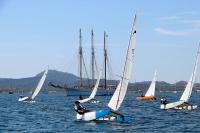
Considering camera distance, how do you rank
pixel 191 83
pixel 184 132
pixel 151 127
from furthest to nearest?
pixel 191 83 → pixel 151 127 → pixel 184 132

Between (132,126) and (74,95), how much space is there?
142 metres

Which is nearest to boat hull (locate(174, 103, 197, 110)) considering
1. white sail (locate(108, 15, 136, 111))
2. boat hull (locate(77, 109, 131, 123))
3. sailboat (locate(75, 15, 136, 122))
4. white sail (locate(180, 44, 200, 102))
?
white sail (locate(180, 44, 200, 102))

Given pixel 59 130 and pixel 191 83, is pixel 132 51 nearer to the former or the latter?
pixel 59 130

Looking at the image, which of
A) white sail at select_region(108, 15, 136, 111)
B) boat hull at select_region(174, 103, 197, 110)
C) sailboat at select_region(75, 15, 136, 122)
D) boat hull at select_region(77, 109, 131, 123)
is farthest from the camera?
boat hull at select_region(174, 103, 197, 110)

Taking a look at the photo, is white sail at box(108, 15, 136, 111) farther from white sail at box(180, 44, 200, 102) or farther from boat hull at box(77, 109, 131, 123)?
white sail at box(180, 44, 200, 102)

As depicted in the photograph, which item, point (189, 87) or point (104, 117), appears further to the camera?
point (189, 87)

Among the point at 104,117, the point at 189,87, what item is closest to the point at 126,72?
the point at 104,117

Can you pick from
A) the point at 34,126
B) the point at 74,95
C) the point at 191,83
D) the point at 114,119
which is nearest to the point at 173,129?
the point at 114,119

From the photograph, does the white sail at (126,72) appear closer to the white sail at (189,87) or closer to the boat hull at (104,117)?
the boat hull at (104,117)

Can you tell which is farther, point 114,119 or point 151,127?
point 114,119

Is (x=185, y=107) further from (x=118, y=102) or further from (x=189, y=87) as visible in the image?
(x=118, y=102)

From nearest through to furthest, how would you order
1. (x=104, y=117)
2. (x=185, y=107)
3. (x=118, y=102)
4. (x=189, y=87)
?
(x=118, y=102) < (x=104, y=117) < (x=185, y=107) < (x=189, y=87)

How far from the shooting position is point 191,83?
8519 centimetres

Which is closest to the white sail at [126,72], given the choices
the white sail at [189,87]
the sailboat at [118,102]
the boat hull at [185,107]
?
the sailboat at [118,102]
